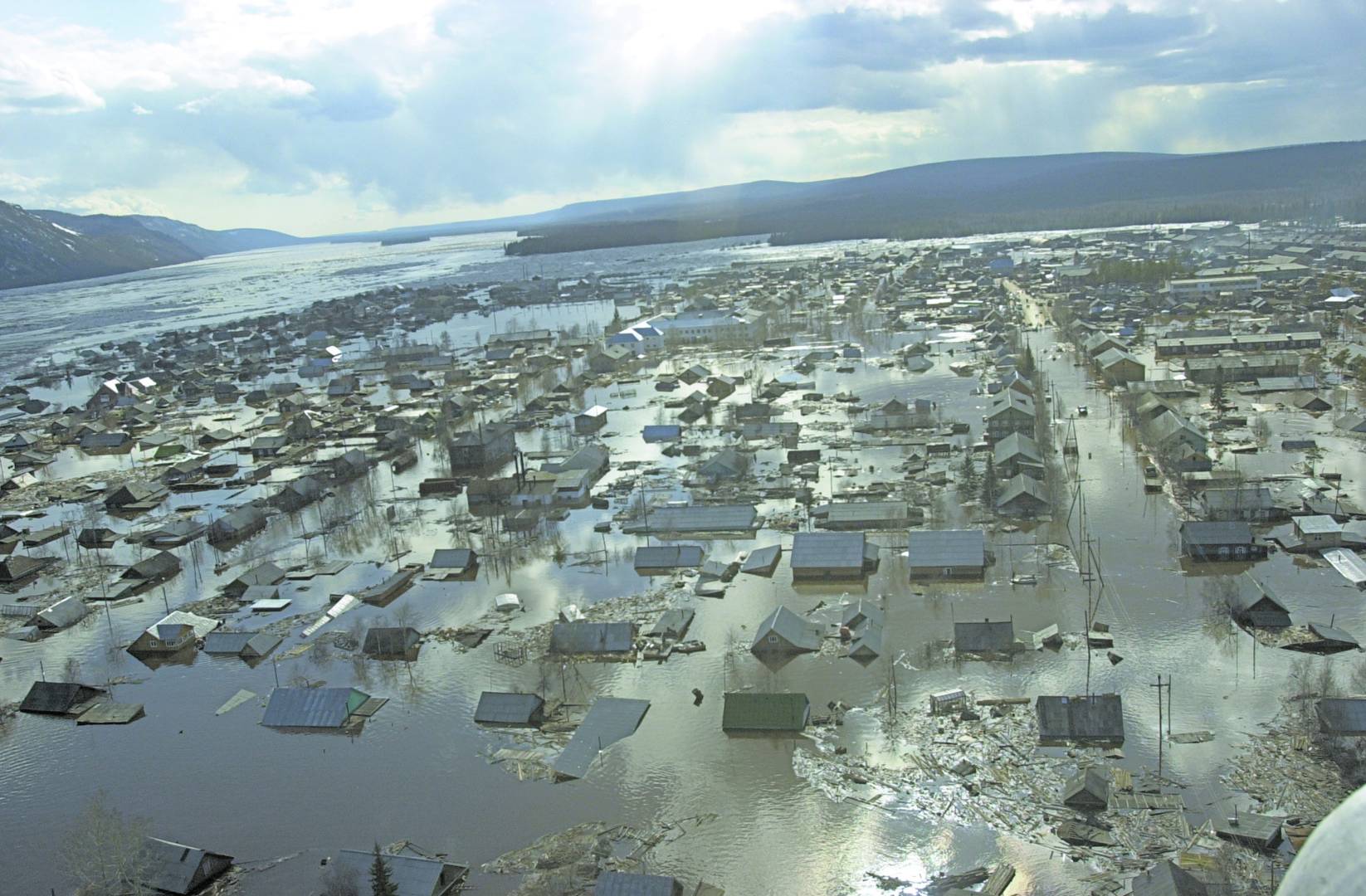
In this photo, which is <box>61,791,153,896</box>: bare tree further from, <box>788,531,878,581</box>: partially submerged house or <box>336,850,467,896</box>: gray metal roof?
<box>788,531,878,581</box>: partially submerged house

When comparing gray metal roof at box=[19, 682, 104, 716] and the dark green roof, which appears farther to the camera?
gray metal roof at box=[19, 682, 104, 716]

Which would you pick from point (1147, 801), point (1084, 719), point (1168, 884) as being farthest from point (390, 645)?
point (1168, 884)

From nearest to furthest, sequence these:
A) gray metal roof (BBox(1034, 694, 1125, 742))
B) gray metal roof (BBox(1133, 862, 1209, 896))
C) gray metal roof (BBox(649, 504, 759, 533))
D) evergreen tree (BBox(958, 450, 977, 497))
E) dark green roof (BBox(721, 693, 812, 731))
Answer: gray metal roof (BBox(1133, 862, 1209, 896)) → gray metal roof (BBox(1034, 694, 1125, 742)) → dark green roof (BBox(721, 693, 812, 731)) → gray metal roof (BBox(649, 504, 759, 533)) → evergreen tree (BBox(958, 450, 977, 497))

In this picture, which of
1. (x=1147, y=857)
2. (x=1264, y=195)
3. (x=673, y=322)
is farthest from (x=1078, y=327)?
(x=1264, y=195)

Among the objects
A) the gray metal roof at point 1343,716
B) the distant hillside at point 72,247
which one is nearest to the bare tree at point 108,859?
the gray metal roof at point 1343,716

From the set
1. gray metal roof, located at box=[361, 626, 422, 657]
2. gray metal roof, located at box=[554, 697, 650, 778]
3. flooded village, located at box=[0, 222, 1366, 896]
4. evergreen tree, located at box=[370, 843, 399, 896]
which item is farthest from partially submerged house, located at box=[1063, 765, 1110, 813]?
gray metal roof, located at box=[361, 626, 422, 657]

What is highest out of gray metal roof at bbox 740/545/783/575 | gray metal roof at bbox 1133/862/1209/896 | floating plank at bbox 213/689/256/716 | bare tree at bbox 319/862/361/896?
gray metal roof at bbox 740/545/783/575

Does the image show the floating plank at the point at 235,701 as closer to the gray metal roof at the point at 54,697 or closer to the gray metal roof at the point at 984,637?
the gray metal roof at the point at 54,697
